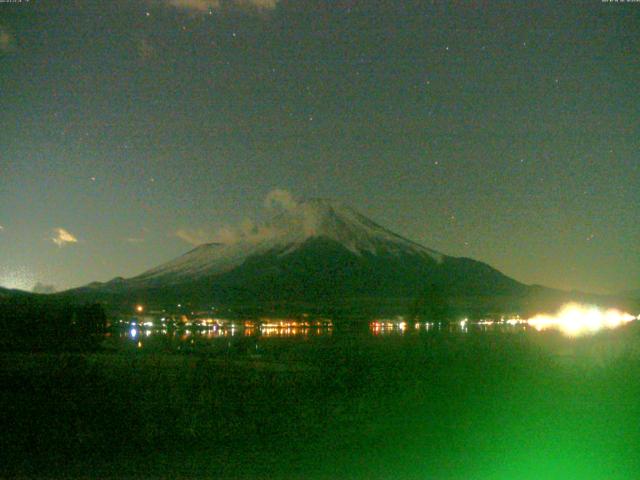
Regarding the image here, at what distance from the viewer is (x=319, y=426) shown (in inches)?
567

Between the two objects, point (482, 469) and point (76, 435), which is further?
point (76, 435)

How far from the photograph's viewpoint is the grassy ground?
36.3 ft

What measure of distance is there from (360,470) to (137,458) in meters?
3.44

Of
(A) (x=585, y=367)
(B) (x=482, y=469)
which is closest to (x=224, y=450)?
(B) (x=482, y=469)

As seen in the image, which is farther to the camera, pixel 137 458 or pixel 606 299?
pixel 606 299

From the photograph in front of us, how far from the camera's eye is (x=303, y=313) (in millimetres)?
145625

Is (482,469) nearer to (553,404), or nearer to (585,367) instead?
(553,404)

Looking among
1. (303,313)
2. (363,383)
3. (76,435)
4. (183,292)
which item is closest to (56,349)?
(363,383)

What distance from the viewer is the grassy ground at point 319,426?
11.1 metres

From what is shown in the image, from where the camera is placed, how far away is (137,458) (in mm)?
11586

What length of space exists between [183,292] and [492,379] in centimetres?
17537

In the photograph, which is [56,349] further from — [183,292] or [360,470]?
[183,292]

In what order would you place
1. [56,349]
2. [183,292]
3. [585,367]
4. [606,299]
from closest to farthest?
1. [585,367]
2. [56,349]
3. [606,299]
4. [183,292]

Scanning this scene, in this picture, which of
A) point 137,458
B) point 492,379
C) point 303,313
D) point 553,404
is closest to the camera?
point 137,458
